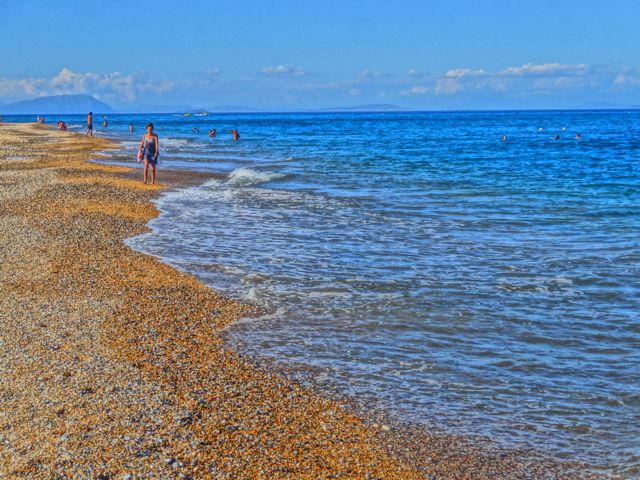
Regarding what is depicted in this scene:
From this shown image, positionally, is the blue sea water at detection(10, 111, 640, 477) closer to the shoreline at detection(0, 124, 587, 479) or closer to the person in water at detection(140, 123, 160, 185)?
the shoreline at detection(0, 124, 587, 479)

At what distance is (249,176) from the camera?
3111 centimetres

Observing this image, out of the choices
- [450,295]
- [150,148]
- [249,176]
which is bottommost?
[450,295]

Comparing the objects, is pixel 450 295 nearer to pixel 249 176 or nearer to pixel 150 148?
pixel 150 148

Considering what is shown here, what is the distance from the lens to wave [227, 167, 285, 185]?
29.2 metres

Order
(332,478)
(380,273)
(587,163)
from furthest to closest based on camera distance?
(587,163) < (380,273) < (332,478)

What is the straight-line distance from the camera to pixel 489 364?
820cm

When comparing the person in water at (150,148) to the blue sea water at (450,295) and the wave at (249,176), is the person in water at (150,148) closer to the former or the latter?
the blue sea water at (450,295)

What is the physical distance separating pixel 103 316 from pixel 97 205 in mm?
10876

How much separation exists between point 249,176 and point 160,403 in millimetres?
25025

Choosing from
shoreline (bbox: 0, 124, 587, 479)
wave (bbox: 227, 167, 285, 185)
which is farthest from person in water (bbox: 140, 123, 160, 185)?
shoreline (bbox: 0, 124, 587, 479)

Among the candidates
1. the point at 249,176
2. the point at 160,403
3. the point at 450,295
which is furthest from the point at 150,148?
the point at 160,403

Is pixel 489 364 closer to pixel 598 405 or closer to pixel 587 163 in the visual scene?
pixel 598 405

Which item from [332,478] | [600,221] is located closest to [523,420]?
[332,478]

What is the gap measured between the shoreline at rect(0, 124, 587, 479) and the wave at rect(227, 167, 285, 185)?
57.6 feet
